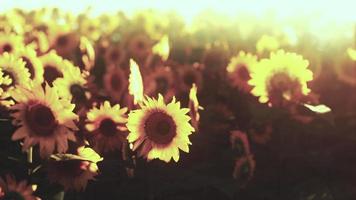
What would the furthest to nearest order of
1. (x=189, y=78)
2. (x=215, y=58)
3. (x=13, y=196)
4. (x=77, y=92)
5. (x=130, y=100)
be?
(x=215, y=58)
(x=189, y=78)
(x=77, y=92)
(x=130, y=100)
(x=13, y=196)

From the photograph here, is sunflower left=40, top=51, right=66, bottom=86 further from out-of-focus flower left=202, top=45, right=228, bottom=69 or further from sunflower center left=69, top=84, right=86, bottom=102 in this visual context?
out-of-focus flower left=202, top=45, right=228, bottom=69

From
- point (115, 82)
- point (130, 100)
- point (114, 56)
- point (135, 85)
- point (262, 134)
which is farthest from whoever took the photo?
point (114, 56)

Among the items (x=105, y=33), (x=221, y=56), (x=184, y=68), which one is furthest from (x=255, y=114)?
(x=105, y=33)

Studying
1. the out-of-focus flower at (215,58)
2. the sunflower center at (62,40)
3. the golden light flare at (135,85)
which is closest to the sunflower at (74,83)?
the golden light flare at (135,85)

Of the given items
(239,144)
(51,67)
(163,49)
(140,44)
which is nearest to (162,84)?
(163,49)

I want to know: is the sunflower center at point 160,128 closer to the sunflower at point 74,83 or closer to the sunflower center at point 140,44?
the sunflower at point 74,83

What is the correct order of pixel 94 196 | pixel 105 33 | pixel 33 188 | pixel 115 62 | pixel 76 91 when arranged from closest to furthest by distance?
pixel 33 188, pixel 94 196, pixel 76 91, pixel 115 62, pixel 105 33

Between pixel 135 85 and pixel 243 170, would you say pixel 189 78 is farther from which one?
pixel 135 85

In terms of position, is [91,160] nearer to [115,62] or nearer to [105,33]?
[115,62]
